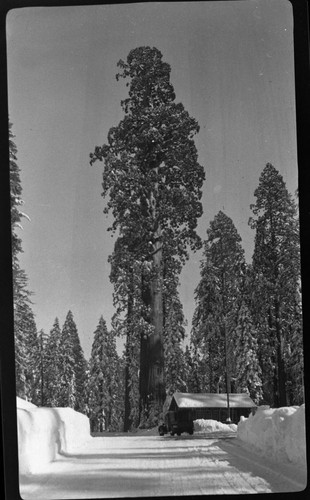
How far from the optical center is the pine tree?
7.65 metres

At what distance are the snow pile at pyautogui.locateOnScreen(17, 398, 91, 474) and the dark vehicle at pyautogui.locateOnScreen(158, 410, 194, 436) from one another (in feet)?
1.24

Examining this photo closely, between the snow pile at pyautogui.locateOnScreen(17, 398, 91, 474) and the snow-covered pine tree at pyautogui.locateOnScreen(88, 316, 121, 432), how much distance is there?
0.07m

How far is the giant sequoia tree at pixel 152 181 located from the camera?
769cm

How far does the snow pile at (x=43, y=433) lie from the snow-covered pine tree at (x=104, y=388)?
2.7 inches

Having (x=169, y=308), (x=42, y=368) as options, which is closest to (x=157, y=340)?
(x=169, y=308)

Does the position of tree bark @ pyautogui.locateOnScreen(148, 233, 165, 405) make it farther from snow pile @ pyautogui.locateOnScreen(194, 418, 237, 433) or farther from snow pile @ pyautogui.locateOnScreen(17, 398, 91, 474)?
snow pile @ pyautogui.locateOnScreen(17, 398, 91, 474)

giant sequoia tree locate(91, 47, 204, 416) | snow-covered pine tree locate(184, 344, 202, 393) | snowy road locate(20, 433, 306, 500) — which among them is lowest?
snowy road locate(20, 433, 306, 500)

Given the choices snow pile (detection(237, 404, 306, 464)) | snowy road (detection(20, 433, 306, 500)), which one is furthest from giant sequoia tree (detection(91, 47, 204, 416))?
snow pile (detection(237, 404, 306, 464))

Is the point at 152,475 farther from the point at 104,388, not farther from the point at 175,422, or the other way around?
the point at 104,388

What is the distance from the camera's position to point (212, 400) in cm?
767

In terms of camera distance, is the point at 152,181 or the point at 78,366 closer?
the point at 78,366

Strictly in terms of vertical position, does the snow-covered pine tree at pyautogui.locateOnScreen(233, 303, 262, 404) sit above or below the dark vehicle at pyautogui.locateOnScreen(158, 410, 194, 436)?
above

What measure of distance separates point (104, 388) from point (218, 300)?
2.33 ft

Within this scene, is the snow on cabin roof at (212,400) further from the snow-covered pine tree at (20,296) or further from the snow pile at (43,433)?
the snow-covered pine tree at (20,296)
